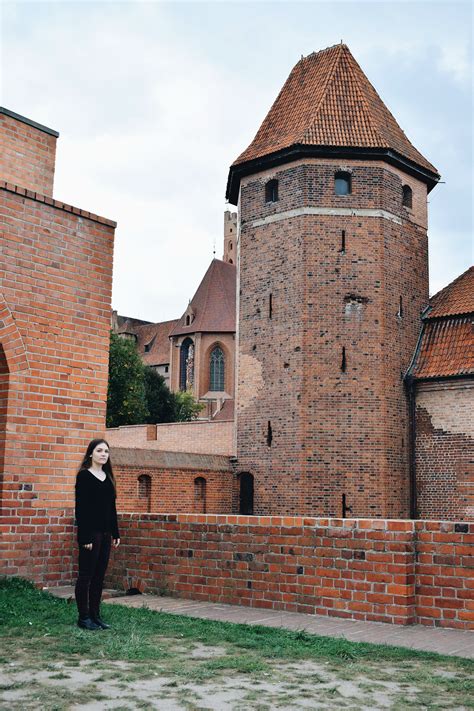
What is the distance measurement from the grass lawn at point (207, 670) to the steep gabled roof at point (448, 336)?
57.2 feet

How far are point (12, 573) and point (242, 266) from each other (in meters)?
17.1

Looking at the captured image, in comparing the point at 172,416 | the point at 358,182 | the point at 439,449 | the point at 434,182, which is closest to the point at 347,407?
the point at 439,449

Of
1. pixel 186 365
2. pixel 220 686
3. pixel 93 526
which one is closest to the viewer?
pixel 220 686

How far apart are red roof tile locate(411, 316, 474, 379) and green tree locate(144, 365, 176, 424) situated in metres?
25.7

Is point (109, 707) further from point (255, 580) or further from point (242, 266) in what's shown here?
point (242, 266)

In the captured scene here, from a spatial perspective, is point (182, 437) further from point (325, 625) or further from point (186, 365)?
point (186, 365)

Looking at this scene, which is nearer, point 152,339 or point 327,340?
point 327,340

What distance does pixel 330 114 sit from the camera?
24234mm

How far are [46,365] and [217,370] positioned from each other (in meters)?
45.7

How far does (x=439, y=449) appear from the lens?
22.0 meters

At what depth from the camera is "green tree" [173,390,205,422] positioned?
4838 cm

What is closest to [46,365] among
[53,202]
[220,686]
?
[53,202]

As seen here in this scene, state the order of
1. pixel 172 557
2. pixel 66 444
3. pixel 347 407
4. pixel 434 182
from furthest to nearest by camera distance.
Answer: pixel 434 182, pixel 347 407, pixel 66 444, pixel 172 557

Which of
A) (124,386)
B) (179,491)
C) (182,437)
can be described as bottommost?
(179,491)
